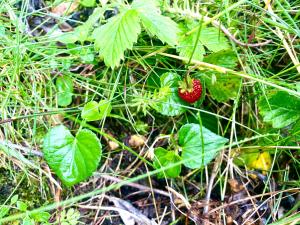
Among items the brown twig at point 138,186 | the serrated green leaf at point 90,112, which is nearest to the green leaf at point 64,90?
the serrated green leaf at point 90,112

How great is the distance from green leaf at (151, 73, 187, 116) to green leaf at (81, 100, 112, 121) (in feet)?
0.51

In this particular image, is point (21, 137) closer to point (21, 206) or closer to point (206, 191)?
point (21, 206)

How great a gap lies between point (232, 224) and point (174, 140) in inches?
13.3

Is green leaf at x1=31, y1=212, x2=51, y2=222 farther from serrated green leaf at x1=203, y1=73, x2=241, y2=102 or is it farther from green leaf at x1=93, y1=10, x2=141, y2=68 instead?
serrated green leaf at x1=203, y1=73, x2=241, y2=102

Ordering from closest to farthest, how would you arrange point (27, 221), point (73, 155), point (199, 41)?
1. point (27, 221)
2. point (73, 155)
3. point (199, 41)

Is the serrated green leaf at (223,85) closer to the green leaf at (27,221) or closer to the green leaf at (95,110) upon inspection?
the green leaf at (95,110)

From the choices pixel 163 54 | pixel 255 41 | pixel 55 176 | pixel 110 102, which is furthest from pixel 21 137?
pixel 255 41

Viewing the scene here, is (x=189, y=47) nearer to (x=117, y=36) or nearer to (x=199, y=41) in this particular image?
(x=199, y=41)

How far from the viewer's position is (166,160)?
1304mm

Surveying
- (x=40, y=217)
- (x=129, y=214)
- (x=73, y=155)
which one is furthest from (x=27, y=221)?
(x=129, y=214)

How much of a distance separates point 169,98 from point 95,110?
0.82 feet

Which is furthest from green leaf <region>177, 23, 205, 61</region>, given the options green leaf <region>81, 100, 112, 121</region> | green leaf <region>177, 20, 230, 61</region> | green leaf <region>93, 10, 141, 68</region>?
green leaf <region>81, 100, 112, 121</region>

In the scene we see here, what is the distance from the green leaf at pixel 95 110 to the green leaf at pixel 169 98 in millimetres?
157

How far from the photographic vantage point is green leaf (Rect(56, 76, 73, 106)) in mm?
1428
